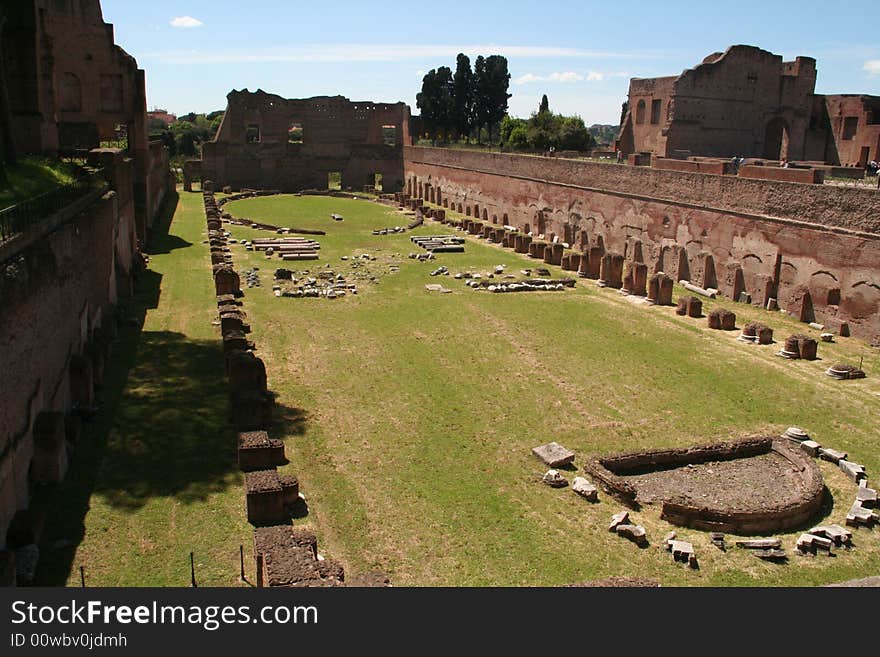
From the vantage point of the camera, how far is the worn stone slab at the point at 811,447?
9812 millimetres

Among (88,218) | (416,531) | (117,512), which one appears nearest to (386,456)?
(416,531)

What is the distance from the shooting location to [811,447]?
Answer: 9828 mm

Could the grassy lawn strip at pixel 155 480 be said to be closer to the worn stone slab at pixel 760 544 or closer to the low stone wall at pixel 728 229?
the worn stone slab at pixel 760 544

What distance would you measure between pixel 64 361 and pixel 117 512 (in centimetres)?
294

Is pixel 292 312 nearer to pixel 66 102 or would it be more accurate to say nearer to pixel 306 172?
pixel 66 102

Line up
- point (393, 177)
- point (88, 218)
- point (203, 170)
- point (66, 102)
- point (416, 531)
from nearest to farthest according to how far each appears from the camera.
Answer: point (416, 531) → point (88, 218) → point (66, 102) → point (203, 170) → point (393, 177)

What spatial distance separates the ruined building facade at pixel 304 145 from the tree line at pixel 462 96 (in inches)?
261

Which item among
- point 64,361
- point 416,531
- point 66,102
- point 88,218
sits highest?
point 66,102

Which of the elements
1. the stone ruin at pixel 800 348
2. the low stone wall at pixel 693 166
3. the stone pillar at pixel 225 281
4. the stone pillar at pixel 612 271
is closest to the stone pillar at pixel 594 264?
the stone pillar at pixel 612 271

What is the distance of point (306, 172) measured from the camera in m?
45.0

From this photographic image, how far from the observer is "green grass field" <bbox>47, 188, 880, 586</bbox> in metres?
7.31

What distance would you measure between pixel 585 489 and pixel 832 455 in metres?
3.41

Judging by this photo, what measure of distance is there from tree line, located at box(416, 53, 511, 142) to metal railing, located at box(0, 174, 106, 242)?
137 feet

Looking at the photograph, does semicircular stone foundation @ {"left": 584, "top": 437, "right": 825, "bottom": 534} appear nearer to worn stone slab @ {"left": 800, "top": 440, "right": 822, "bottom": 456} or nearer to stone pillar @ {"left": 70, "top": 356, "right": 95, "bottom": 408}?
worn stone slab @ {"left": 800, "top": 440, "right": 822, "bottom": 456}
